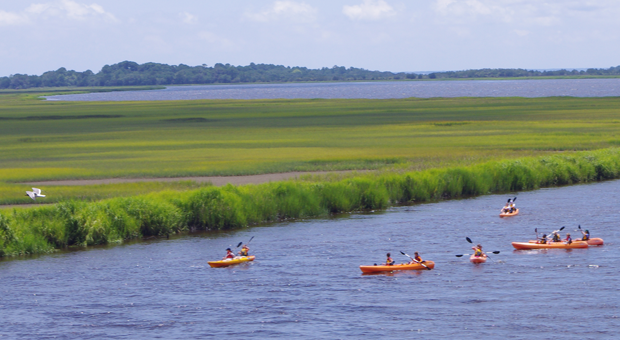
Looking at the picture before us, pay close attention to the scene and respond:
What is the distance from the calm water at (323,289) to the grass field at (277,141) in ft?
59.0

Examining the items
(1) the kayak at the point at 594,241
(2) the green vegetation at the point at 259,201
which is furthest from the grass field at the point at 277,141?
(1) the kayak at the point at 594,241

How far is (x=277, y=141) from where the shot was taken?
109625 mm

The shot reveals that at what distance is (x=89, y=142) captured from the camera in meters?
113

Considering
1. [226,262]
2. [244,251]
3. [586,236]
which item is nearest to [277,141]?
[244,251]

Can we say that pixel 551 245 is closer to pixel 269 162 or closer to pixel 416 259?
pixel 416 259

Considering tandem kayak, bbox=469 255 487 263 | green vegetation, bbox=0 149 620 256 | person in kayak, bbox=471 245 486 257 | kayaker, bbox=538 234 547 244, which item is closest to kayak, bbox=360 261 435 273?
tandem kayak, bbox=469 255 487 263

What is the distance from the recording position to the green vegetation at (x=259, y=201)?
47500mm

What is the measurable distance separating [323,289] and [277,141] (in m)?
73.2

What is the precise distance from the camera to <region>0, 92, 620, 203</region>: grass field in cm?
7744

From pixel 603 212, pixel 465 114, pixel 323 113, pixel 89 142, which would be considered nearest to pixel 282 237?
pixel 603 212

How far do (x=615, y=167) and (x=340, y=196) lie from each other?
33.5 m

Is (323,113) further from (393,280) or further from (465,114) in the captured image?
(393,280)

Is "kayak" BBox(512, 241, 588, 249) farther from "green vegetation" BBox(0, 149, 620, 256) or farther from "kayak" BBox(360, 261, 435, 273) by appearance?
"green vegetation" BBox(0, 149, 620, 256)

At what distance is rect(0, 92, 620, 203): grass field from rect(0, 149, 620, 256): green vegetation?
269 inches
